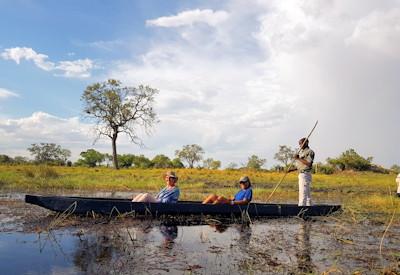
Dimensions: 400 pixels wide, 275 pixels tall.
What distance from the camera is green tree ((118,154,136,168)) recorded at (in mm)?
48628

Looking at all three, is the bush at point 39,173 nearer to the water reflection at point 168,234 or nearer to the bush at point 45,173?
the bush at point 45,173

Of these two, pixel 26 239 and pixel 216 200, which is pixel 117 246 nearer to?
pixel 26 239

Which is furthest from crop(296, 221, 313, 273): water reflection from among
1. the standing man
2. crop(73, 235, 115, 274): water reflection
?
crop(73, 235, 115, 274): water reflection

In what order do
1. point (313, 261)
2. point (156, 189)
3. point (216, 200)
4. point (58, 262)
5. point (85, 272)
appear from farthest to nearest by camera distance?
point (156, 189), point (216, 200), point (313, 261), point (58, 262), point (85, 272)

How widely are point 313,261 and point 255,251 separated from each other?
985mm

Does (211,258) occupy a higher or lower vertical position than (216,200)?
lower

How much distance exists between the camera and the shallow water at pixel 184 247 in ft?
18.2

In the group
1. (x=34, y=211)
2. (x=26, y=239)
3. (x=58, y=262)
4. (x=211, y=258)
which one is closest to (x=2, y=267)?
(x=58, y=262)

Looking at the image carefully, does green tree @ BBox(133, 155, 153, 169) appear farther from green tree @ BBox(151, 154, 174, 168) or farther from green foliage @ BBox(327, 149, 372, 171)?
green foliage @ BBox(327, 149, 372, 171)

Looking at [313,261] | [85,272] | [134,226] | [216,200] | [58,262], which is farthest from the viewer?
[216,200]

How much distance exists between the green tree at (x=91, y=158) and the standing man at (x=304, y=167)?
41.6 m

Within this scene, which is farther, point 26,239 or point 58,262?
point 26,239

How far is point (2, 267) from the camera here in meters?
5.40

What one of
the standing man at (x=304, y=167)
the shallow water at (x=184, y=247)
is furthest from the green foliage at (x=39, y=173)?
the standing man at (x=304, y=167)
